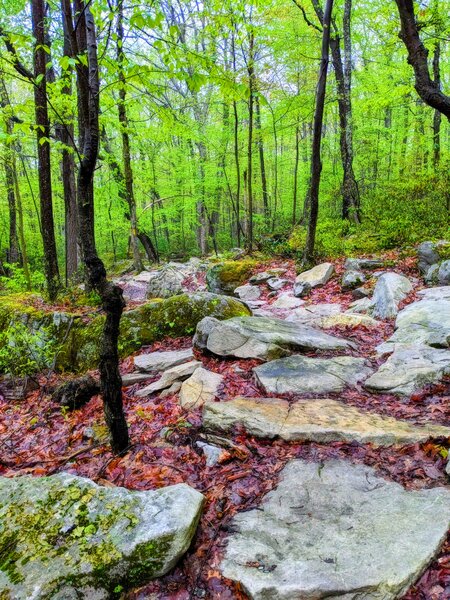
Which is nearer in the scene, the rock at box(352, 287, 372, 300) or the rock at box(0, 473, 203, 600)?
the rock at box(0, 473, 203, 600)

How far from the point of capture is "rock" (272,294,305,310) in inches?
311

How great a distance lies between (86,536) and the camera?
2176 mm

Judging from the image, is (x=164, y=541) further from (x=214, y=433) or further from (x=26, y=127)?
(x=26, y=127)

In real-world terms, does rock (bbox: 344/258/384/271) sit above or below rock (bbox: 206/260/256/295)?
above

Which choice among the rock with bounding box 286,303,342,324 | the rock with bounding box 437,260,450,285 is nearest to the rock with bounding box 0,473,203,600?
the rock with bounding box 286,303,342,324

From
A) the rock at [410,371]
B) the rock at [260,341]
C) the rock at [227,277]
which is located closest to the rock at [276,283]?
the rock at [227,277]

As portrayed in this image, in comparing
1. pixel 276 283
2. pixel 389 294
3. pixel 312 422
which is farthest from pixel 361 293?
pixel 312 422

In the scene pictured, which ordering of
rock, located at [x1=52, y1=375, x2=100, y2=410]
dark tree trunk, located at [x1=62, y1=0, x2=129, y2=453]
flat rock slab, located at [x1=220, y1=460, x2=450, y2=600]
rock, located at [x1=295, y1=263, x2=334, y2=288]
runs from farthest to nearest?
1. rock, located at [x1=295, y1=263, x2=334, y2=288]
2. rock, located at [x1=52, y1=375, x2=100, y2=410]
3. dark tree trunk, located at [x1=62, y1=0, x2=129, y2=453]
4. flat rock slab, located at [x1=220, y1=460, x2=450, y2=600]

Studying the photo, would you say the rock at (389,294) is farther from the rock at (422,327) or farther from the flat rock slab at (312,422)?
the flat rock slab at (312,422)

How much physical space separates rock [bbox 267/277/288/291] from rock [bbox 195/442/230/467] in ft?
21.2

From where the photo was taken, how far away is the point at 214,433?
11.1 ft

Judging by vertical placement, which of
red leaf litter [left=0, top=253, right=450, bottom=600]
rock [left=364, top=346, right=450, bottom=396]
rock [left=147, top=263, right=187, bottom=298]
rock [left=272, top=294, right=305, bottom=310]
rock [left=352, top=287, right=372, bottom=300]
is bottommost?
red leaf litter [left=0, top=253, right=450, bottom=600]

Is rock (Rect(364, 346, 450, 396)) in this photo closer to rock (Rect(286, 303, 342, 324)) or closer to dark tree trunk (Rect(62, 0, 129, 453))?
rock (Rect(286, 303, 342, 324))

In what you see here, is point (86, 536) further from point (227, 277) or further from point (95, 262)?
point (227, 277)
